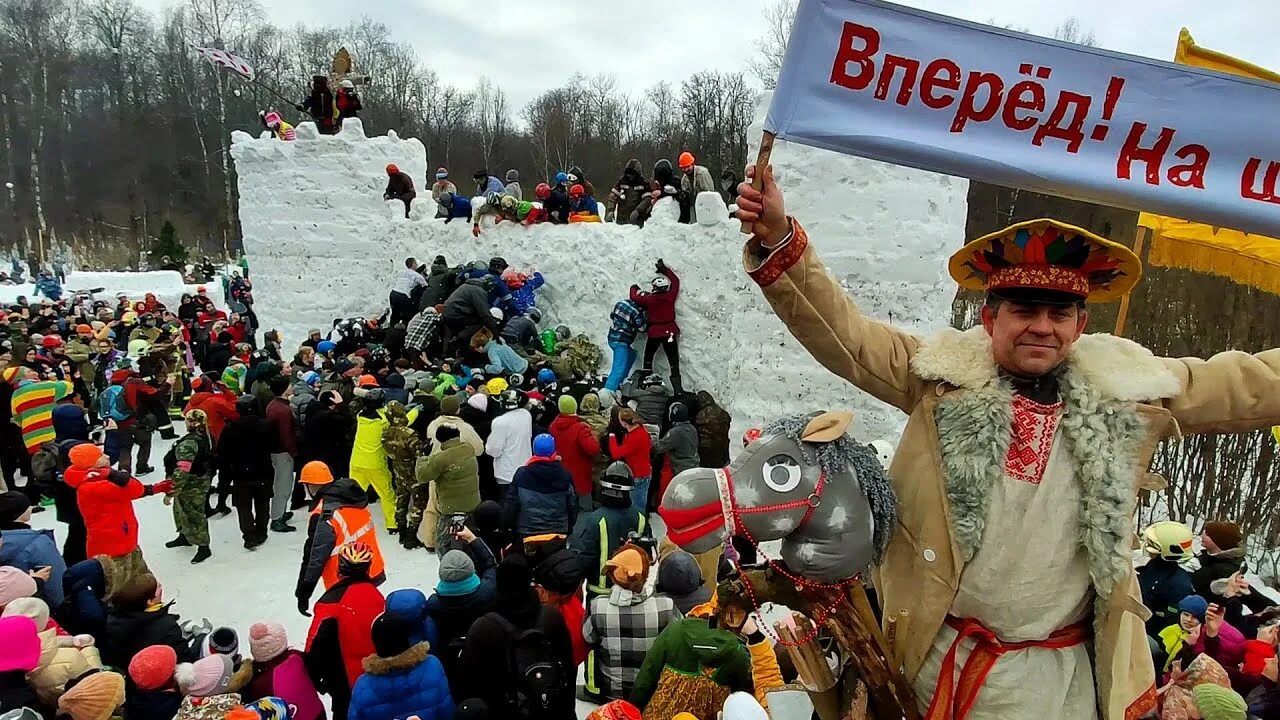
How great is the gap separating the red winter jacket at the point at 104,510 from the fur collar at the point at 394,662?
11.4 feet

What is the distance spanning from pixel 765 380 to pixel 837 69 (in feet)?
17.1

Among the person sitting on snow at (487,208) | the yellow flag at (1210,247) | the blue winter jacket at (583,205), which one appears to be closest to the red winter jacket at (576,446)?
the yellow flag at (1210,247)

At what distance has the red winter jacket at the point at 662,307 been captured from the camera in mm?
9453

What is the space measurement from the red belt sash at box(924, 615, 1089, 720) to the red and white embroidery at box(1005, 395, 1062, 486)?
0.44m

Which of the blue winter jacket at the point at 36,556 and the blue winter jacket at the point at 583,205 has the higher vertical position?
the blue winter jacket at the point at 583,205

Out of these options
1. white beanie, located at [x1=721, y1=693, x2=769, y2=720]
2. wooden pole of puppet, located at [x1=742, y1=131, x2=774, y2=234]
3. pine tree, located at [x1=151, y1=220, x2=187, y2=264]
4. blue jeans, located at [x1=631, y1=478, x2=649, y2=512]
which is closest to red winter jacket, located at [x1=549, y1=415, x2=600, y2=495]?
blue jeans, located at [x1=631, y1=478, x2=649, y2=512]

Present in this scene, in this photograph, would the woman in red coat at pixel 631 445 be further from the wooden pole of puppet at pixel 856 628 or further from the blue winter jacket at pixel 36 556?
the wooden pole of puppet at pixel 856 628

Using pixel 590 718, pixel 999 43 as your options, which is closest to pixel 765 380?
pixel 590 718

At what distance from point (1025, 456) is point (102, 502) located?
6.23 meters

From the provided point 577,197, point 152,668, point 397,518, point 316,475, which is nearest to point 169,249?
point 577,197

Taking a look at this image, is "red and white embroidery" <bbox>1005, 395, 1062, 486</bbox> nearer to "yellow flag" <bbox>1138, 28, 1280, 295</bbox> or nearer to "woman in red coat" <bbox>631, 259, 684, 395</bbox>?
"yellow flag" <bbox>1138, 28, 1280, 295</bbox>

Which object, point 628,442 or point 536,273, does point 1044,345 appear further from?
point 536,273

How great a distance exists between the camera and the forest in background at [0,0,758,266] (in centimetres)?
3275

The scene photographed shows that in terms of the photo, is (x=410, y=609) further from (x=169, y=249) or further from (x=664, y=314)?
(x=169, y=249)
